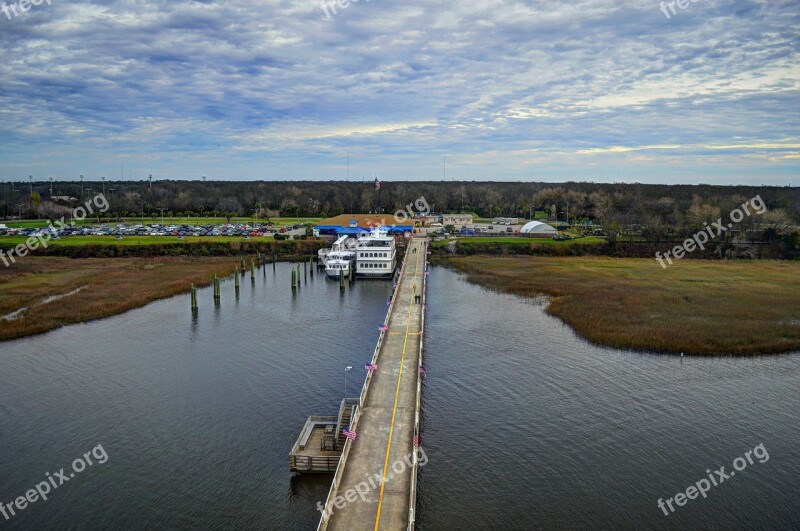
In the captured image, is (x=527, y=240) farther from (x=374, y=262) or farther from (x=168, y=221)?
(x=168, y=221)

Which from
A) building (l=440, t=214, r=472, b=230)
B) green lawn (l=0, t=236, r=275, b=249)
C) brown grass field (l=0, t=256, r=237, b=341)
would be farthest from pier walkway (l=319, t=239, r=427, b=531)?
building (l=440, t=214, r=472, b=230)

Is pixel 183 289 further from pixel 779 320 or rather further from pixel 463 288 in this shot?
pixel 779 320

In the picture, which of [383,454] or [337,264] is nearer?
[383,454]

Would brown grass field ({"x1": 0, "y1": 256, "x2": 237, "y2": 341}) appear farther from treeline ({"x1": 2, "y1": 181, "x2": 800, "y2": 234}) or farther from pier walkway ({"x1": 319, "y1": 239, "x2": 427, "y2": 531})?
treeline ({"x1": 2, "y1": 181, "x2": 800, "y2": 234})

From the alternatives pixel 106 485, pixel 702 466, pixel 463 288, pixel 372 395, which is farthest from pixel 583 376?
pixel 463 288

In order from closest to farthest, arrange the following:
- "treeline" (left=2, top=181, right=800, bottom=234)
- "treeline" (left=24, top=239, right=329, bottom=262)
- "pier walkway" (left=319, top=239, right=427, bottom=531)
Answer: "pier walkway" (left=319, top=239, right=427, bottom=531) < "treeline" (left=24, top=239, right=329, bottom=262) < "treeline" (left=2, top=181, right=800, bottom=234)

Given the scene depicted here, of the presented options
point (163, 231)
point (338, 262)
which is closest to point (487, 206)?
point (163, 231)
